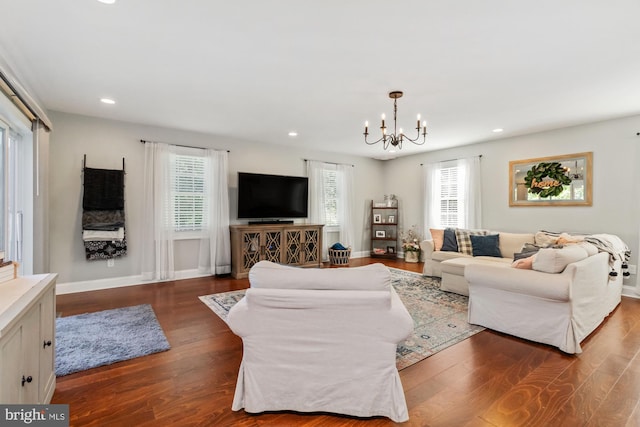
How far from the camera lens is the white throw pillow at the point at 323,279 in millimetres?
1692

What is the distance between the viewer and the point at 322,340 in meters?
1.68

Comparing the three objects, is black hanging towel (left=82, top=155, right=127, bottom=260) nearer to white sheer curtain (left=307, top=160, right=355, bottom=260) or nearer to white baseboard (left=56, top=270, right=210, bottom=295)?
white baseboard (left=56, top=270, right=210, bottom=295)

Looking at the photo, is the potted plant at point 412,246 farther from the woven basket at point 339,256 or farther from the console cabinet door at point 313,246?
the console cabinet door at point 313,246

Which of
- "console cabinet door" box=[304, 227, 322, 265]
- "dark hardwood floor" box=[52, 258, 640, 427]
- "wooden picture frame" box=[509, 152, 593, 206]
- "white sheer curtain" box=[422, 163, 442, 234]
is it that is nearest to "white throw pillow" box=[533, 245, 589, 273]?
"dark hardwood floor" box=[52, 258, 640, 427]

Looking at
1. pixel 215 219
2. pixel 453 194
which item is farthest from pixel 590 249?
pixel 215 219

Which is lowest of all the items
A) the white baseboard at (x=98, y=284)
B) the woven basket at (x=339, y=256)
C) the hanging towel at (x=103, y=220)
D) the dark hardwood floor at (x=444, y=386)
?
the dark hardwood floor at (x=444, y=386)

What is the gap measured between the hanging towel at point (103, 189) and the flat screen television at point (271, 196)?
1.78 meters

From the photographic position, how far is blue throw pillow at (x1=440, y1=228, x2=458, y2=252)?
5012mm

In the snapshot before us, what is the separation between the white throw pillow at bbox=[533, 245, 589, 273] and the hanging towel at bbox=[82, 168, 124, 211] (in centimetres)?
519

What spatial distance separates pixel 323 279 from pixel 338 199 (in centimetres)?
519

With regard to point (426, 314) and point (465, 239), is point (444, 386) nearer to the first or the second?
point (426, 314)

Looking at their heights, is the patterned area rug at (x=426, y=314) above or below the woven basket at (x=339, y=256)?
below

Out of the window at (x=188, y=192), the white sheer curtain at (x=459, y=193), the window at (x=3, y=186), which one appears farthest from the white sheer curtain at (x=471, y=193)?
the window at (x=3, y=186)

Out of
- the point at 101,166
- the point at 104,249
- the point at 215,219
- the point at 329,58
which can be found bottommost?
the point at 104,249
